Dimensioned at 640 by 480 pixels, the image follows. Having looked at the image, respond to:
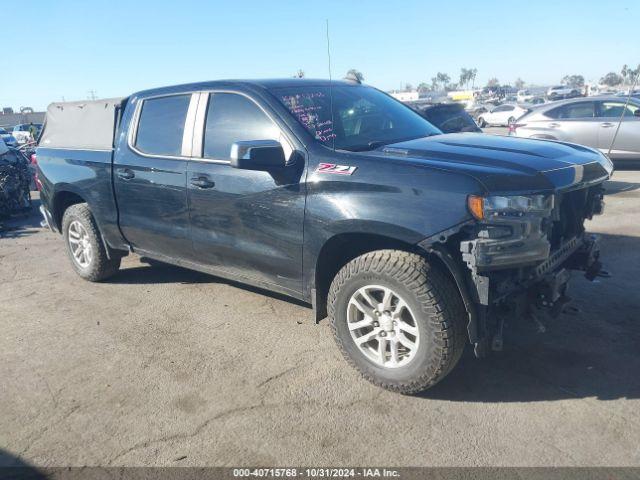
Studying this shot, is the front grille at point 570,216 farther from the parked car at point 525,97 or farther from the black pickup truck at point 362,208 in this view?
the parked car at point 525,97

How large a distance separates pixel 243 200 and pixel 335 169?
82 centimetres

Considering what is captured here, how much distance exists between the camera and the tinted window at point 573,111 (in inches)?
446

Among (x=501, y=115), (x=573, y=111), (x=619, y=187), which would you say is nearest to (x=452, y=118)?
(x=619, y=187)

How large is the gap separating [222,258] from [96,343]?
1.18 m

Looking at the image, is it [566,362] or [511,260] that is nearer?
[511,260]

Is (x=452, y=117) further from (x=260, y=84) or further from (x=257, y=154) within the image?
(x=257, y=154)

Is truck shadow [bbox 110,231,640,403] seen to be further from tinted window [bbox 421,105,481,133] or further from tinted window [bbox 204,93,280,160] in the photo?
tinted window [bbox 421,105,481,133]

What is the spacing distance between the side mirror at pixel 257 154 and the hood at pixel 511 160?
0.68 m

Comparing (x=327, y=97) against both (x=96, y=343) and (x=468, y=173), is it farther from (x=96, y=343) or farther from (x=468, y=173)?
(x=96, y=343)

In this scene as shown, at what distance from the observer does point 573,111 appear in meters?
11.5

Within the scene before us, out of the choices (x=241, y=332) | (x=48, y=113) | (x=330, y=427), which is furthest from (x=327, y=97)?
(x=48, y=113)

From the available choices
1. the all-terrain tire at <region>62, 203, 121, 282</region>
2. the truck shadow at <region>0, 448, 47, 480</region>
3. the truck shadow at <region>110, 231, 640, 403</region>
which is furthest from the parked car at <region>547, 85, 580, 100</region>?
the truck shadow at <region>0, 448, 47, 480</region>

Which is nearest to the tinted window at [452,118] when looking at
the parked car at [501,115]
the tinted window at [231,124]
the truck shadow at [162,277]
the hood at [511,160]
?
the truck shadow at [162,277]

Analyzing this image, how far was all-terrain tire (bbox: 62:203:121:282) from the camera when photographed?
212 inches
